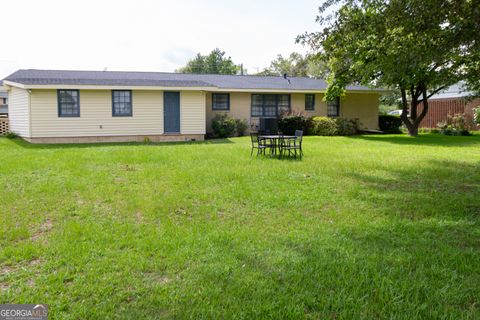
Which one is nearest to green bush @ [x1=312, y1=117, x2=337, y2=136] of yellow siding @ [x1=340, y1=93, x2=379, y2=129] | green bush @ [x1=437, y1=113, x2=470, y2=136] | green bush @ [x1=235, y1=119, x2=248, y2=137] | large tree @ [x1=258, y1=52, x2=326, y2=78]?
yellow siding @ [x1=340, y1=93, x2=379, y2=129]

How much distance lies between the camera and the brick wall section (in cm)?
2373

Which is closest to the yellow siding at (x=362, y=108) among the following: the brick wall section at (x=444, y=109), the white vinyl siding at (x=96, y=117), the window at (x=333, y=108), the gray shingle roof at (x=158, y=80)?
the window at (x=333, y=108)

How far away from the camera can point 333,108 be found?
23.0 metres

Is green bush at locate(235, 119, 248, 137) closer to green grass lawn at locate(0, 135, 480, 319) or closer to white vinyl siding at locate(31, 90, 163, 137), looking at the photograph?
white vinyl siding at locate(31, 90, 163, 137)

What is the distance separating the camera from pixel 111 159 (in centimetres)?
1061

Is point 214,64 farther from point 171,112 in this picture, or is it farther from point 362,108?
point 171,112

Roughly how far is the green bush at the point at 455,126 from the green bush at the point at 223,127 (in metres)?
13.0

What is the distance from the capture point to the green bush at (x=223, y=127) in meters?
19.0

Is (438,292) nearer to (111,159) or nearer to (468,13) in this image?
(468,13)

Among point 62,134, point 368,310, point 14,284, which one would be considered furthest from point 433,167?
point 62,134

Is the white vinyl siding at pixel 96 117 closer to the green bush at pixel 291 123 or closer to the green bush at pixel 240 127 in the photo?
the green bush at pixel 240 127

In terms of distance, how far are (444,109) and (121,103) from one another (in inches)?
826

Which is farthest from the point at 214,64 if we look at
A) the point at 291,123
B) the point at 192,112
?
the point at 192,112

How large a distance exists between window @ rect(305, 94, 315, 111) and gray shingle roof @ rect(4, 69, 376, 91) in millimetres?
569
